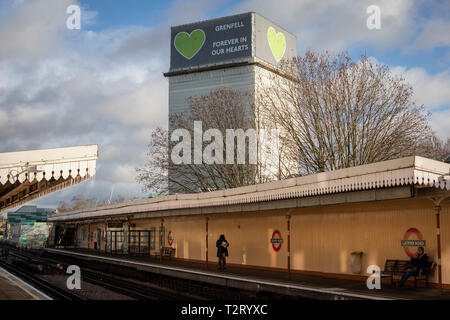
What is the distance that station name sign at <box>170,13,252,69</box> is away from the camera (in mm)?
124938

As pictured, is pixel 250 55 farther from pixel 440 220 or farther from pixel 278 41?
pixel 440 220

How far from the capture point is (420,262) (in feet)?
45.6

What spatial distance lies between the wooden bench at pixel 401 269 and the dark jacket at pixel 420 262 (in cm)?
11

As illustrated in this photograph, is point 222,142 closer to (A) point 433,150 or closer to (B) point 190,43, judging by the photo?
(A) point 433,150

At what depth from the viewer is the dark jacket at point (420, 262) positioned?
13.8 metres

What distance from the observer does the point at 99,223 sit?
45.9 metres

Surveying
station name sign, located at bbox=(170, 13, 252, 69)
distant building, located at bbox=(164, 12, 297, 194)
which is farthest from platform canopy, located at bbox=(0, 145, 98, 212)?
Result: station name sign, located at bbox=(170, 13, 252, 69)

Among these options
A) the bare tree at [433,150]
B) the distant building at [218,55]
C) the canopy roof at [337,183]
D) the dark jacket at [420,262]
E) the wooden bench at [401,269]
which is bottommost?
the wooden bench at [401,269]

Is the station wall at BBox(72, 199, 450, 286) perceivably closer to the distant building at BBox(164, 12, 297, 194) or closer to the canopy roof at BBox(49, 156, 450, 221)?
the canopy roof at BBox(49, 156, 450, 221)

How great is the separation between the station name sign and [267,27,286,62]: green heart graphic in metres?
7.60

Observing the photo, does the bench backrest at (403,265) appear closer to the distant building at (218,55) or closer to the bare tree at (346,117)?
the bare tree at (346,117)

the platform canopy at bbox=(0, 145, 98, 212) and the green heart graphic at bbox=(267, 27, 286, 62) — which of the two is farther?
the green heart graphic at bbox=(267, 27, 286, 62)

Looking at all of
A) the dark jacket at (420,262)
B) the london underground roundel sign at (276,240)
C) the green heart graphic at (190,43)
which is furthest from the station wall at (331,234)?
the green heart graphic at (190,43)

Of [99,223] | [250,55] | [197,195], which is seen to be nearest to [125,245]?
[99,223]
